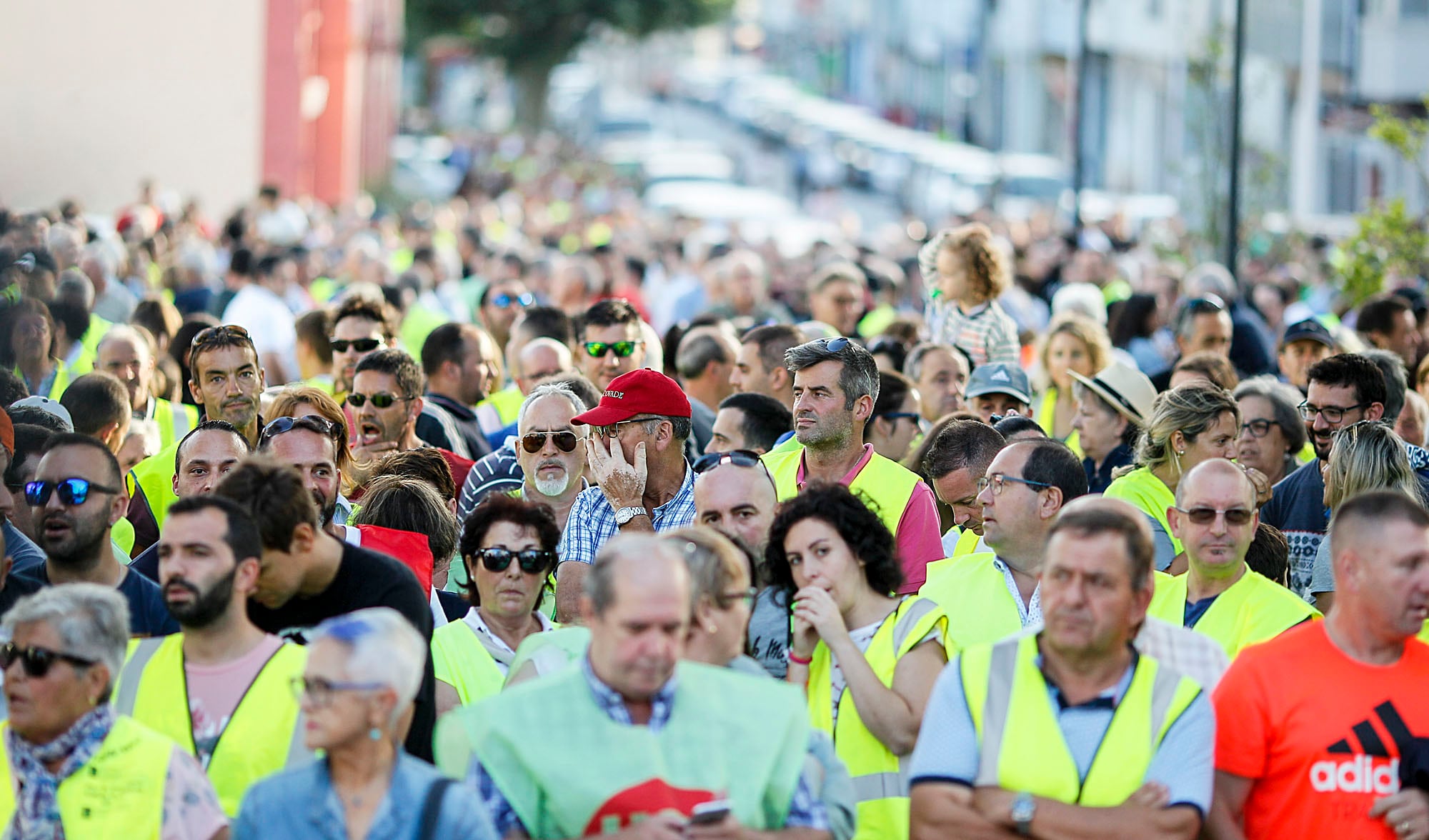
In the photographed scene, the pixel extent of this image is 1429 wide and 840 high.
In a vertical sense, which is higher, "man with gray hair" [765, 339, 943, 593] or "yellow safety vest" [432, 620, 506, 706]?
"man with gray hair" [765, 339, 943, 593]

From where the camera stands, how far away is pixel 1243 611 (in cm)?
604

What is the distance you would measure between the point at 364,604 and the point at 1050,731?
6.54ft

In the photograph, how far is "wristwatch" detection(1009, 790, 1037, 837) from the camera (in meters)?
4.63

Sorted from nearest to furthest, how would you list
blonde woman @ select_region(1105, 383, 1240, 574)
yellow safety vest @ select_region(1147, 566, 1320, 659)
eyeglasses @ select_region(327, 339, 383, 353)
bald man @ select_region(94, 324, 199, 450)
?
yellow safety vest @ select_region(1147, 566, 1320, 659)
blonde woman @ select_region(1105, 383, 1240, 574)
bald man @ select_region(94, 324, 199, 450)
eyeglasses @ select_region(327, 339, 383, 353)

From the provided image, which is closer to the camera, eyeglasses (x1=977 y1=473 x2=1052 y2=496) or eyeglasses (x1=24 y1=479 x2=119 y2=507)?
eyeglasses (x1=24 y1=479 x2=119 y2=507)

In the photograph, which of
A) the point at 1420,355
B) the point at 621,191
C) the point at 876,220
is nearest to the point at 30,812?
the point at 1420,355

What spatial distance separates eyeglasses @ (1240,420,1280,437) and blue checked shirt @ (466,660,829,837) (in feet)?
15.3

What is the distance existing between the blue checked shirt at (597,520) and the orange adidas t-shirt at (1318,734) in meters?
2.52

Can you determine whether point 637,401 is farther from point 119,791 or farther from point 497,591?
point 119,791

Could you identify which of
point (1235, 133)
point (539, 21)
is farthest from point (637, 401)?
point (539, 21)

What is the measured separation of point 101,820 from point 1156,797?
259 centimetres

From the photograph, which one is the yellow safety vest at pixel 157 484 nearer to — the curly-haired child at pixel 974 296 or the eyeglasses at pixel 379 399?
the eyeglasses at pixel 379 399

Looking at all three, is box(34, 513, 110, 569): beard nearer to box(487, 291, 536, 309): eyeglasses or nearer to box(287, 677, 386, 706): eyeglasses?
box(287, 677, 386, 706): eyeglasses

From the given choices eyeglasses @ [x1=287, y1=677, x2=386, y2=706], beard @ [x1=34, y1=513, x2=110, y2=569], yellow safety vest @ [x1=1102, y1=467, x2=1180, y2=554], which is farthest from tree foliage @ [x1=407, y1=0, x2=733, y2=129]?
eyeglasses @ [x1=287, y1=677, x2=386, y2=706]
